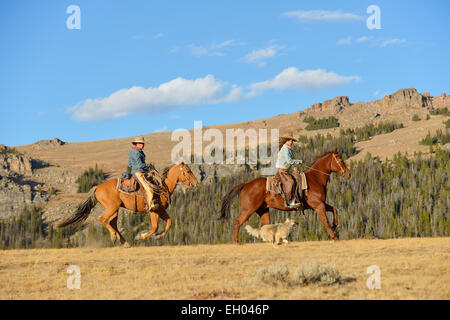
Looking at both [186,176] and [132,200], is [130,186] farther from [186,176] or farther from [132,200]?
[186,176]

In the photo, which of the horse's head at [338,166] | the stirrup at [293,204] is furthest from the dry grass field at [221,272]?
the horse's head at [338,166]

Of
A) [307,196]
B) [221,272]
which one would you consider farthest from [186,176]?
[221,272]

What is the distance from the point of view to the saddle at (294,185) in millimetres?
17547

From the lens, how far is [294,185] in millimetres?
17578

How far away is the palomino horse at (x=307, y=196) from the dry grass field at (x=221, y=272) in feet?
4.00

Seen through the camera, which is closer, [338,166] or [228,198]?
[338,166]

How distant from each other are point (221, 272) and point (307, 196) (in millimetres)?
6854

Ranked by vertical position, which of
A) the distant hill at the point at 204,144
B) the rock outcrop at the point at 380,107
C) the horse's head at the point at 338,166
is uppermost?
the rock outcrop at the point at 380,107

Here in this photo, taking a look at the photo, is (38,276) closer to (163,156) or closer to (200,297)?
(200,297)

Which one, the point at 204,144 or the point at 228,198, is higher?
the point at 204,144

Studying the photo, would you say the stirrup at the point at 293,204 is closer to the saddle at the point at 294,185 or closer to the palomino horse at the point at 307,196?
the saddle at the point at 294,185

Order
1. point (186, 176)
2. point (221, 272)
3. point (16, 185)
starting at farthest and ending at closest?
point (16, 185), point (186, 176), point (221, 272)

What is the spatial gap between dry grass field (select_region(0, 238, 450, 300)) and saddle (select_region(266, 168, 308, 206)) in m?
1.86
